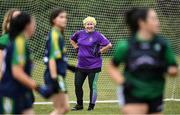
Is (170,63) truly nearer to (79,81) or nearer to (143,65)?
(143,65)

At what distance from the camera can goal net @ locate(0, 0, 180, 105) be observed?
13.0m

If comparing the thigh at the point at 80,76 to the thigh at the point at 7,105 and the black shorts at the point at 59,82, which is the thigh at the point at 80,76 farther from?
the thigh at the point at 7,105

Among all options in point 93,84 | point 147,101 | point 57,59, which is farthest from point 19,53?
point 93,84

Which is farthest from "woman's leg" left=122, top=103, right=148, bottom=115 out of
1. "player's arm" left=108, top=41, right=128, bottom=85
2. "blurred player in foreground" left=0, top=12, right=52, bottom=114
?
"blurred player in foreground" left=0, top=12, right=52, bottom=114

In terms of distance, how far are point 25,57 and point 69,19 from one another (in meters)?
8.31

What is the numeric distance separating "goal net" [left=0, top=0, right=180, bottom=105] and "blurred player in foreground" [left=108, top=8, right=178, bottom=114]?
743 cm

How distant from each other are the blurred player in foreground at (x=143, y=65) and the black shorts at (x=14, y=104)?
88 centimetres

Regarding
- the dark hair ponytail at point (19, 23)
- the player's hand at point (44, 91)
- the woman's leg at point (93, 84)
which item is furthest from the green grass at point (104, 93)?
the dark hair ponytail at point (19, 23)

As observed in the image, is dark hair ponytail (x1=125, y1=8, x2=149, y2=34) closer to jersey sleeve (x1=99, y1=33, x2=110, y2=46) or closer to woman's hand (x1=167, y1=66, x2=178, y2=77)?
woman's hand (x1=167, y1=66, x2=178, y2=77)

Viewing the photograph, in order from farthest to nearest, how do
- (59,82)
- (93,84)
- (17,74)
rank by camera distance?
(93,84), (59,82), (17,74)

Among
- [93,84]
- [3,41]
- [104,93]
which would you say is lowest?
[104,93]

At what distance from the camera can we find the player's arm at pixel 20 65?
5080 mm

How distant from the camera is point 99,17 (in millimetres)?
13727

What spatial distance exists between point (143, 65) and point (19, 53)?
115 cm
